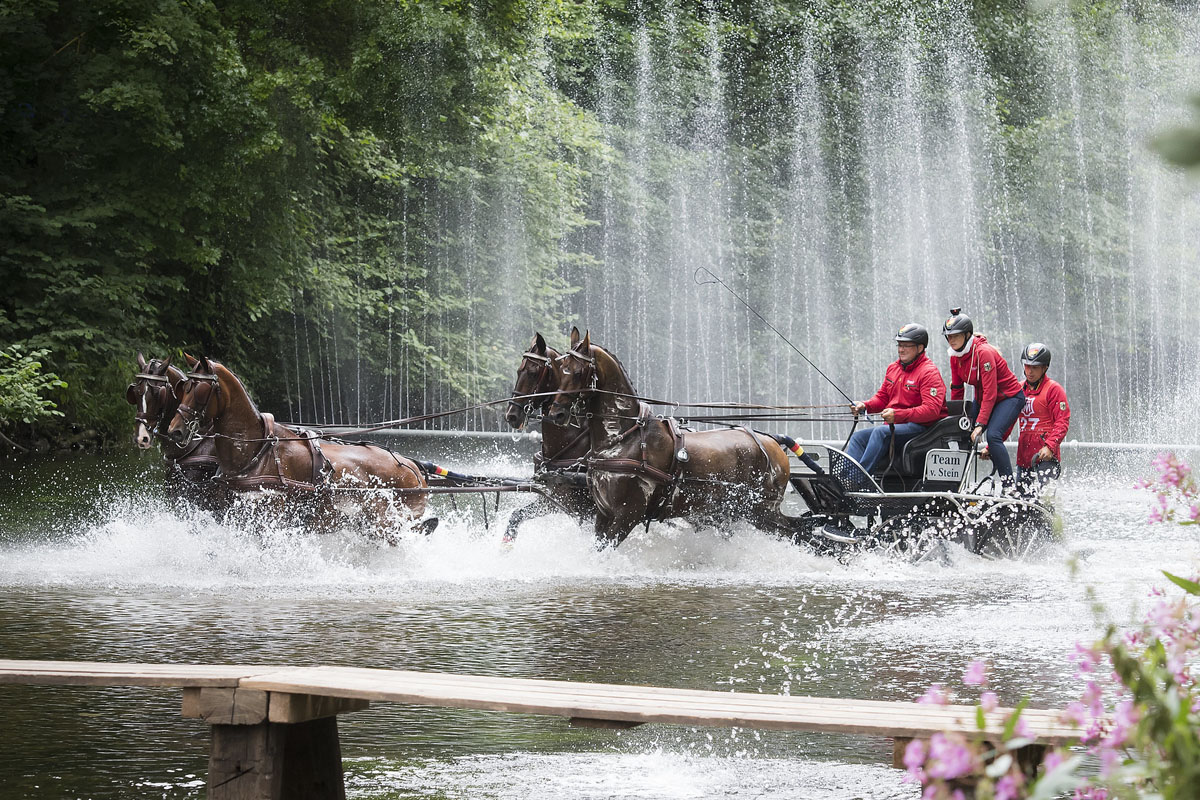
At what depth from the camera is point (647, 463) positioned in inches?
456

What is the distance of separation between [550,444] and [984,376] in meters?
3.62

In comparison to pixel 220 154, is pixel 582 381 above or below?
below

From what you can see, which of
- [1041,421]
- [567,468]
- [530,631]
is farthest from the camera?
[1041,421]

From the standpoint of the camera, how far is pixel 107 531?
1356 cm

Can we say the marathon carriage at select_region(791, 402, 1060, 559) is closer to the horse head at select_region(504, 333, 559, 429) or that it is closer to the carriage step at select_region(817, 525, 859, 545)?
the carriage step at select_region(817, 525, 859, 545)

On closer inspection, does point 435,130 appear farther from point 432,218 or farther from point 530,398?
point 530,398

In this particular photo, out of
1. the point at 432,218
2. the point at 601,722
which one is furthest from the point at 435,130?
the point at 601,722

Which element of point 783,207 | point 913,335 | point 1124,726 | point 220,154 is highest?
point 783,207

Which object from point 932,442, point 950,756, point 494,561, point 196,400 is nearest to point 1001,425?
point 932,442

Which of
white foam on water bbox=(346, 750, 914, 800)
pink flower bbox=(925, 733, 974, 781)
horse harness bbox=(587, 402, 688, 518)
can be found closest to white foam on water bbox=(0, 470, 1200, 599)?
horse harness bbox=(587, 402, 688, 518)

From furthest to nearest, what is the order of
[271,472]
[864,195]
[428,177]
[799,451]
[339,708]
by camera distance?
1. [864,195]
2. [428,177]
3. [799,451]
4. [271,472]
5. [339,708]

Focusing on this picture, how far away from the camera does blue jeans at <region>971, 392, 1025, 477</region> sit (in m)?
12.0

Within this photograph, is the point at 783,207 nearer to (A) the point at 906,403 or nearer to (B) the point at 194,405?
(A) the point at 906,403

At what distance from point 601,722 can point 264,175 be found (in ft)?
73.3
